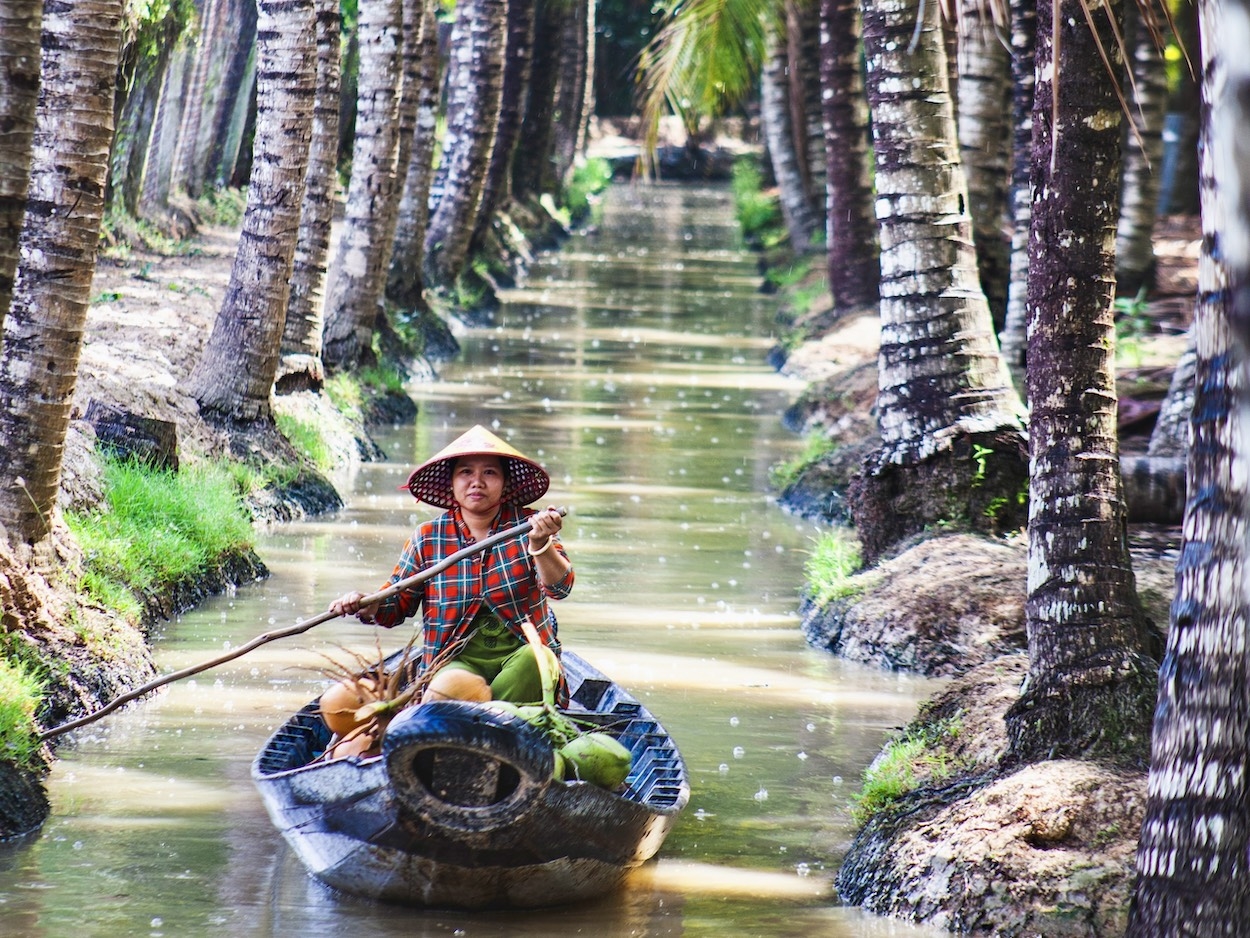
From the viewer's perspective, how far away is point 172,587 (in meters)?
11.4

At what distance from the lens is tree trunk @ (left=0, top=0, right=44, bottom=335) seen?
7.17 meters

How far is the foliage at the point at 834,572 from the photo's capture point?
12047 mm

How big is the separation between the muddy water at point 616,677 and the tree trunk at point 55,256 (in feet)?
4.81

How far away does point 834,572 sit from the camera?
12.6 meters

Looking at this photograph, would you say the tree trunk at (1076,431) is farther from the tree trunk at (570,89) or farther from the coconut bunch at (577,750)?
the tree trunk at (570,89)

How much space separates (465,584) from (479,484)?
450mm

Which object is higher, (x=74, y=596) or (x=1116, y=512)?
(x=1116, y=512)

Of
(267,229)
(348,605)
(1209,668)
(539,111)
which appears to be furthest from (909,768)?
(539,111)

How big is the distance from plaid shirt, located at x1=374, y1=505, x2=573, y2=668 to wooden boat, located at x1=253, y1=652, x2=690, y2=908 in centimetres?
95

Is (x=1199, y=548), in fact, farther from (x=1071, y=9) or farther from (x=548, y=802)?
(x=1071, y=9)

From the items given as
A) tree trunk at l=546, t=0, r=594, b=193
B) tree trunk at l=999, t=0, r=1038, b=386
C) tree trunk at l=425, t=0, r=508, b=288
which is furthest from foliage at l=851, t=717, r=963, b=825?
tree trunk at l=546, t=0, r=594, b=193

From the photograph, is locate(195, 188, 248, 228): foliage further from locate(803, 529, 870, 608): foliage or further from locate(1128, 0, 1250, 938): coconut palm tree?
locate(1128, 0, 1250, 938): coconut palm tree

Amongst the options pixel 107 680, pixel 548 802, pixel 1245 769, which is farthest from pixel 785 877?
pixel 107 680

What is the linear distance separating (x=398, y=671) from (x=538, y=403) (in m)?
14.0
